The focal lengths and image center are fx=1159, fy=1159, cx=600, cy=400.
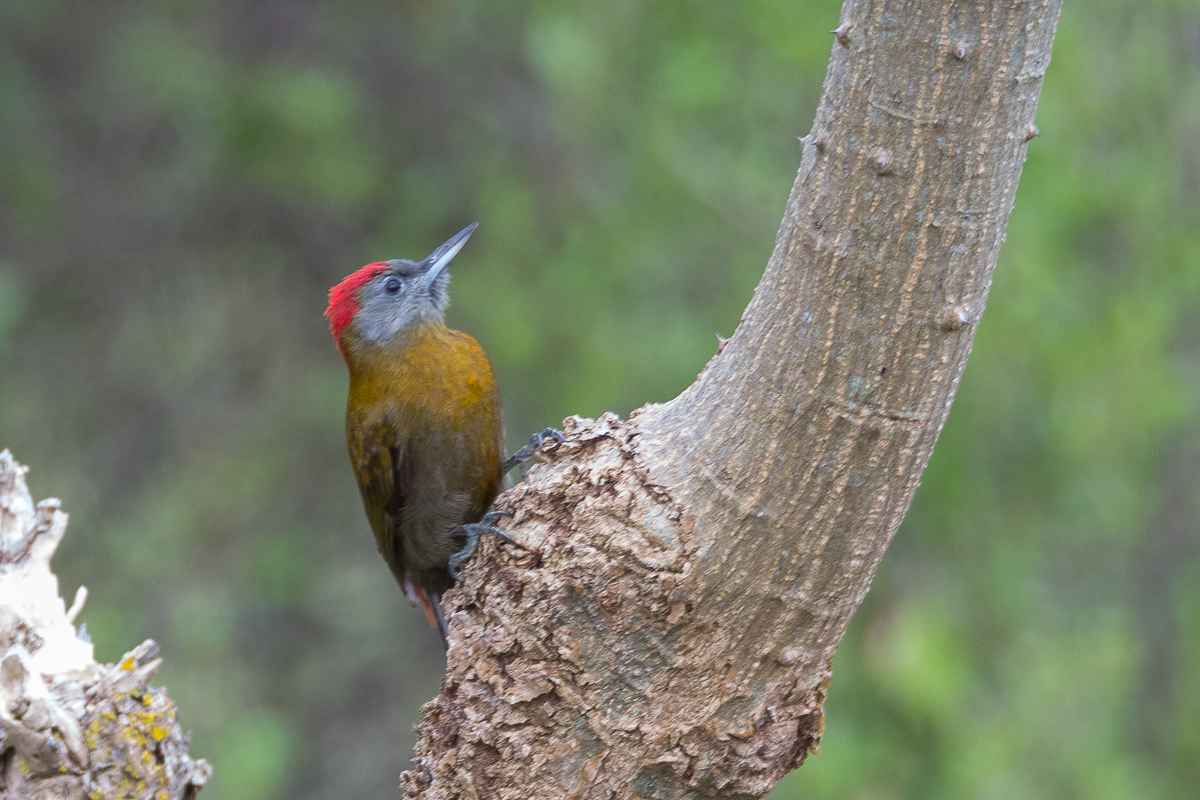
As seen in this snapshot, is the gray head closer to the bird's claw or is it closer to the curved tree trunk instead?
the bird's claw

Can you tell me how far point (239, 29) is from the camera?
7.36 m

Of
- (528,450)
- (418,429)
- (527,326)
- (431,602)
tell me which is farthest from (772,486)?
(527,326)

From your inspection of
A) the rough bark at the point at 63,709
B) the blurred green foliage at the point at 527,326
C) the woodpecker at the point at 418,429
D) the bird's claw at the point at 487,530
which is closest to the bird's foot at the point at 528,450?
the woodpecker at the point at 418,429

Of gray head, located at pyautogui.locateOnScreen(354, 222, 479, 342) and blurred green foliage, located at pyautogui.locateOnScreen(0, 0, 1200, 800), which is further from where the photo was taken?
blurred green foliage, located at pyautogui.locateOnScreen(0, 0, 1200, 800)

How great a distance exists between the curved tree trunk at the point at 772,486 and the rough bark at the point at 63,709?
545mm

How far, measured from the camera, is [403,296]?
146 inches

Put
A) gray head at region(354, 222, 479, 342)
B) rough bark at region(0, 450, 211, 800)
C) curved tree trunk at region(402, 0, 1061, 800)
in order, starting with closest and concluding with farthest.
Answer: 1. curved tree trunk at region(402, 0, 1061, 800)
2. rough bark at region(0, 450, 211, 800)
3. gray head at region(354, 222, 479, 342)

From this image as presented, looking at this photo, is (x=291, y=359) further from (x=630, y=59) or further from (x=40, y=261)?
(x=630, y=59)

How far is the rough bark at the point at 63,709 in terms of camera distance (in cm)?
235

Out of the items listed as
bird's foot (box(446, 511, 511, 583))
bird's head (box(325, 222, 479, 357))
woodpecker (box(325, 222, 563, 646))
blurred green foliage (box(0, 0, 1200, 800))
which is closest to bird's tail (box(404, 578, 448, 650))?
woodpecker (box(325, 222, 563, 646))

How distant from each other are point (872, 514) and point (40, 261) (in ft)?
21.0

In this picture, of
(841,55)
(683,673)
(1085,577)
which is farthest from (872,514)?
(1085,577)

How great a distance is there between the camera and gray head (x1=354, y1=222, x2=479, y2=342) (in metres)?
3.62

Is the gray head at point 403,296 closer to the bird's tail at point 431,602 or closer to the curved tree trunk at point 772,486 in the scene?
the bird's tail at point 431,602
